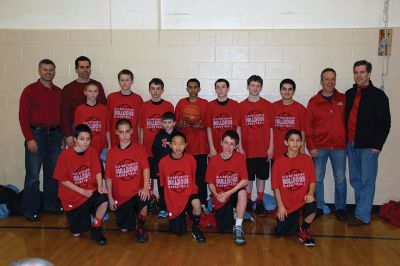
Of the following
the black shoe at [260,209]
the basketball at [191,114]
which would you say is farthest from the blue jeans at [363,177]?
the basketball at [191,114]

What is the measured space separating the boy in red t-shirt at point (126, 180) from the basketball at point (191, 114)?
0.67 metres

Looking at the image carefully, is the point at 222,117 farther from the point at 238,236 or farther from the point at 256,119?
the point at 238,236

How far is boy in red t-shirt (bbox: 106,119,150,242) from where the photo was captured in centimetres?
392

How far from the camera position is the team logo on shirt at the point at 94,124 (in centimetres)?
437

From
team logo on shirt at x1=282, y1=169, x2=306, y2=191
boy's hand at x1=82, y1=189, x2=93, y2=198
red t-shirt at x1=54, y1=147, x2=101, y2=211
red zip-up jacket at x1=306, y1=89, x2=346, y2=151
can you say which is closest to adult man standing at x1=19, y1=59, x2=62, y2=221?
red t-shirt at x1=54, y1=147, x2=101, y2=211

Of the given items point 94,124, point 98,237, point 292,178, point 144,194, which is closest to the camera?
point 98,237

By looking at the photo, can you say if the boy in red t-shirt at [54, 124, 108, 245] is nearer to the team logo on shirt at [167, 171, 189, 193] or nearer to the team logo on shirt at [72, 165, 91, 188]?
the team logo on shirt at [72, 165, 91, 188]

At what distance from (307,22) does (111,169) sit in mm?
3064

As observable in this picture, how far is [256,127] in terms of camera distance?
15.0ft

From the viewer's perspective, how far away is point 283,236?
392cm

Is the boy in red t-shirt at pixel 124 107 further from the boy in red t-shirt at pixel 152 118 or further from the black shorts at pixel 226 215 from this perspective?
the black shorts at pixel 226 215

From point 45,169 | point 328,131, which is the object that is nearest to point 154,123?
point 45,169

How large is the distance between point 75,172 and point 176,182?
1.02 meters

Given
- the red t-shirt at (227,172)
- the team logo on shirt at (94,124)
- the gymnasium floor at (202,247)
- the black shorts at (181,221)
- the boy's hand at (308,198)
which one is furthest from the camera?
the team logo on shirt at (94,124)
